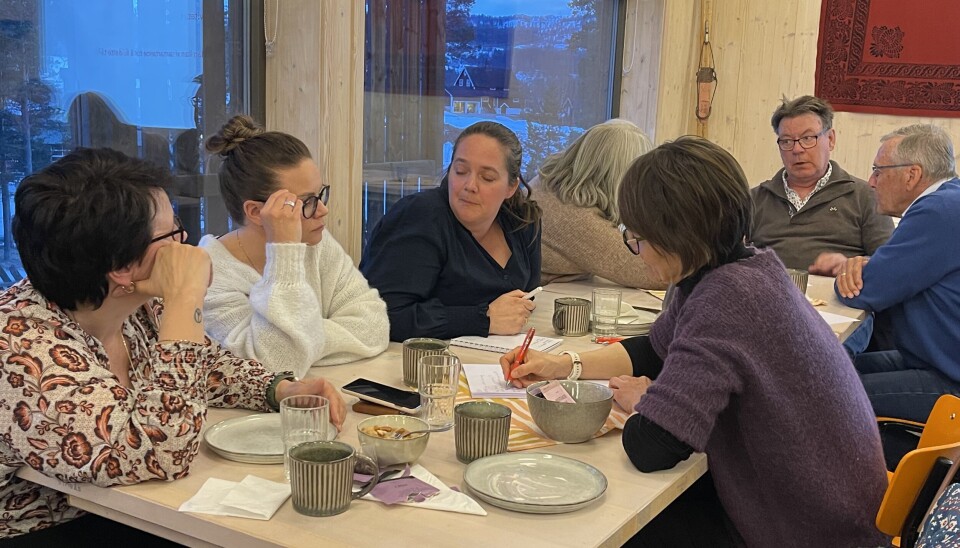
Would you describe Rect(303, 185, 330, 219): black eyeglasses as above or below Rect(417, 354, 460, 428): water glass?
above

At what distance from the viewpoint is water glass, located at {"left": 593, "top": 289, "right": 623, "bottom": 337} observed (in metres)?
2.40

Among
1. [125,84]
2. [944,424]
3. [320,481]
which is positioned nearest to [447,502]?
[320,481]

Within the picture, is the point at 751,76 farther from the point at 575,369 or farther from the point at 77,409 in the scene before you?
the point at 77,409

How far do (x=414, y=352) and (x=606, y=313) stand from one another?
743 millimetres

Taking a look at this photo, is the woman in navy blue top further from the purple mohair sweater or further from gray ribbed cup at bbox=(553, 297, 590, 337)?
the purple mohair sweater

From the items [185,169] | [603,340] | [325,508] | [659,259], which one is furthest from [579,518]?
[185,169]

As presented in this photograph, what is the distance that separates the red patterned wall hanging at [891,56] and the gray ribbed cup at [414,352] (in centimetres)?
360

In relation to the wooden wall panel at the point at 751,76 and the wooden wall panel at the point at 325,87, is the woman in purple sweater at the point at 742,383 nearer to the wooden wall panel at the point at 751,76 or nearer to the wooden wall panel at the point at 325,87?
the wooden wall panel at the point at 325,87

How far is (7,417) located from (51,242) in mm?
271

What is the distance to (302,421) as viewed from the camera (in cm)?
142

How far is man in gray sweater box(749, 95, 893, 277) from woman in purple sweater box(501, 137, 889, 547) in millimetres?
2210

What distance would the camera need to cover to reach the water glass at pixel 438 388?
1.63 m

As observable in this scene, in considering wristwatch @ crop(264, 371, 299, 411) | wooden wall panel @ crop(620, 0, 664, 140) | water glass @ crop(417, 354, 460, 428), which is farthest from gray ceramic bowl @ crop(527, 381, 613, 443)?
wooden wall panel @ crop(620, 0, 664, 140)

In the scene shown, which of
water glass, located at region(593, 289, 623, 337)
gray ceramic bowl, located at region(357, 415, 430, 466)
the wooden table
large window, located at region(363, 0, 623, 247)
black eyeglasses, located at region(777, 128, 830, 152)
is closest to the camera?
the wooden table
